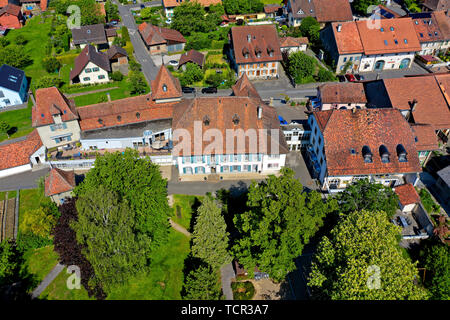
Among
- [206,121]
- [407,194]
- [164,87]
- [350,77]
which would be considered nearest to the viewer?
[407,194]

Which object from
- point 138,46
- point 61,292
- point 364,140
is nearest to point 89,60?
point 138,46

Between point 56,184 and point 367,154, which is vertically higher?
point 367,154

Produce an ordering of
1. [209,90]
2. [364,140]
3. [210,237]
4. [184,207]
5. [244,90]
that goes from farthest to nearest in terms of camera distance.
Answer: [209,90]
[244,90]
[184,207]
[364,140]
[210,237]

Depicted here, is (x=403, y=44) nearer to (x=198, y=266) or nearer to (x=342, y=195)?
(x=342, y=195)

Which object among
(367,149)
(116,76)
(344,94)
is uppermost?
(367,149)

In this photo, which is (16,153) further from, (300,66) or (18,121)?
(300,66)

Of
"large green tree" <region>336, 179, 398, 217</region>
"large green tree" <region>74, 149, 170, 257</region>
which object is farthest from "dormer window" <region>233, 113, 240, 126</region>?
"large green tree" <region>336, 179, 398, 217</region>

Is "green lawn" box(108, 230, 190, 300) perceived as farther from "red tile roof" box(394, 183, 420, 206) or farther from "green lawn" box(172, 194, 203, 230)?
"red tile roof" box(394, 183, 420, 206)
